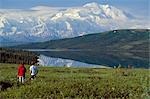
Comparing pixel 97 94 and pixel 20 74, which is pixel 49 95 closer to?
pixel 97 94

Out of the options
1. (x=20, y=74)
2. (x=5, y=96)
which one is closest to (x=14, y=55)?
(x=20, y=74)

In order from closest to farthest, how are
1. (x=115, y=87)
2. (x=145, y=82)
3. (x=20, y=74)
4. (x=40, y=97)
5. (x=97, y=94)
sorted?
(x=145, y=82)
(x=40, y=97)
(x=97, y=94)
(x=115, y=87)
(x=20, y=74)

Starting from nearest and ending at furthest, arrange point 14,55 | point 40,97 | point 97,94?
point 40,97 < point 97,94 < point 14,55

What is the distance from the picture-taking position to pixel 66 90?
91.7 feet

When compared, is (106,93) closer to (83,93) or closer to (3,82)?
(83,93)

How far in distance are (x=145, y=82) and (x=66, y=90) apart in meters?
6.96

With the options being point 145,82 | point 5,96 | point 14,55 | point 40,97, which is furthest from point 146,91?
point 14,55

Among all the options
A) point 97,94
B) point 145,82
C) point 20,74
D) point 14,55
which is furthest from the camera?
point 14,55

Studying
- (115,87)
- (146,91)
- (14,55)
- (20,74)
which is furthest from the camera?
(14,55)

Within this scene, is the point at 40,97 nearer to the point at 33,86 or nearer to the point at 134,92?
the point at 33,86

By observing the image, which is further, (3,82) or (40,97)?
(3,82)

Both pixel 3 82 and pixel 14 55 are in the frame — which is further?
pixel 14 55

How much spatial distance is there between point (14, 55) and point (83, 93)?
103 metres

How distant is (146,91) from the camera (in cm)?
2027
